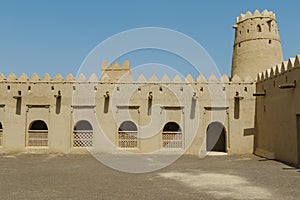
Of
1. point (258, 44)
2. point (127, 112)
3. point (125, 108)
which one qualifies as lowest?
point (127, 112)

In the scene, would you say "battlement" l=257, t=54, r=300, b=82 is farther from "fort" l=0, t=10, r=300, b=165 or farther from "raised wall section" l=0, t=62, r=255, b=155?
"raised wall section" l=0, t=62, r=255, b=155

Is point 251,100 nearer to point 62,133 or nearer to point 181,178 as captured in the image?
point 181,178

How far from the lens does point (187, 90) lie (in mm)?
16703

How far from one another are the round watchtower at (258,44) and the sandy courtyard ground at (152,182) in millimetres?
8034

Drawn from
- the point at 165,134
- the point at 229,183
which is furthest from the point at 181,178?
the point at 165,134

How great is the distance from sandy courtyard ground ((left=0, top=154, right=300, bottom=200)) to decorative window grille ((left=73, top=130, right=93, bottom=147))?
446 cm

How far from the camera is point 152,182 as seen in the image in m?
8.78

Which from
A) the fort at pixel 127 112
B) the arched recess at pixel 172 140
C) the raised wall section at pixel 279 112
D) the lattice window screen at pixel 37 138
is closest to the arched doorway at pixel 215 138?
the fort at pixel 127 112

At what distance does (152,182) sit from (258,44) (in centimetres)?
1302

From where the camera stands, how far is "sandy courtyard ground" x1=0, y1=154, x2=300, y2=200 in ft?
23.6

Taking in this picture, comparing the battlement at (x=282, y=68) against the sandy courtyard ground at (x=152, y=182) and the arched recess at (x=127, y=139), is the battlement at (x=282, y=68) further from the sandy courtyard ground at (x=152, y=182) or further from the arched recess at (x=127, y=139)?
the arched recess at (x=127, y=139)

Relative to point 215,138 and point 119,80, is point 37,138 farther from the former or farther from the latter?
point 215,138

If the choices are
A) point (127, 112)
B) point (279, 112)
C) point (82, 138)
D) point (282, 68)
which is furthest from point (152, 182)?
point (82, 138)

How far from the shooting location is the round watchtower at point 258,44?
18703mm
